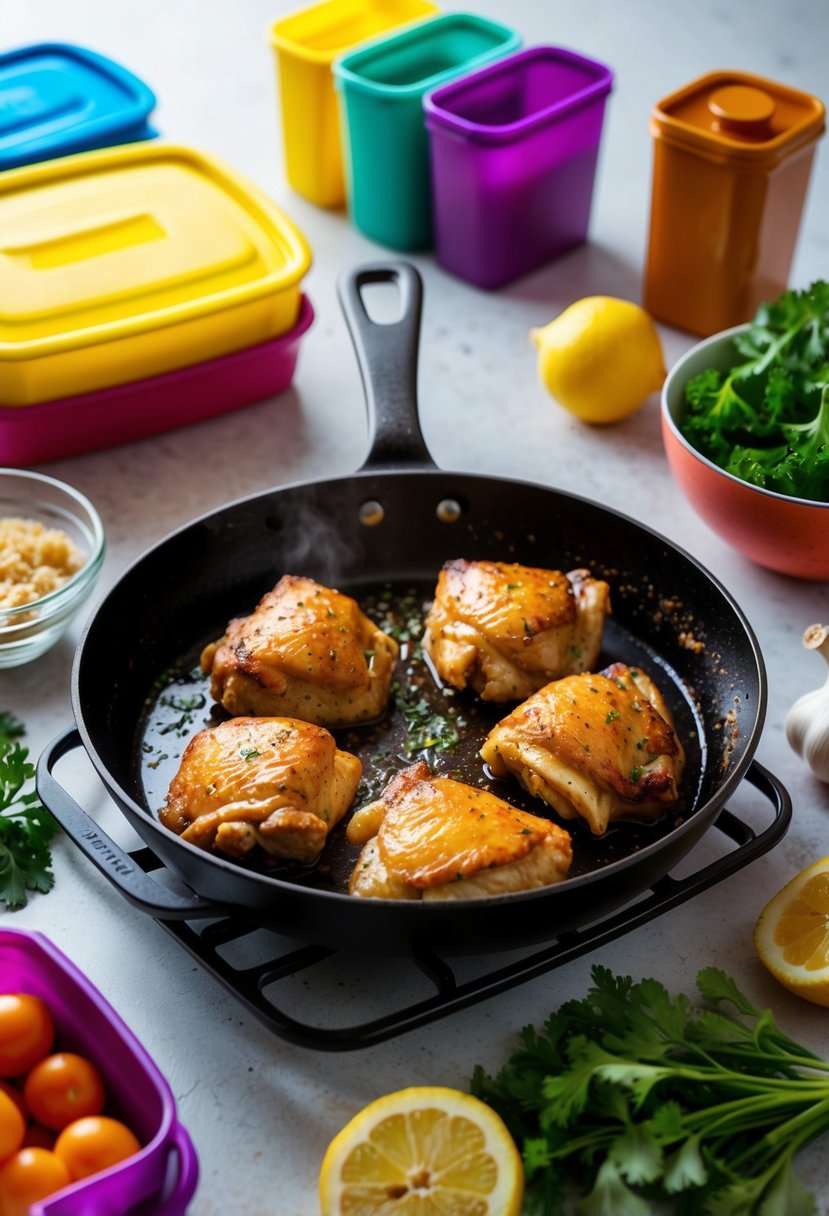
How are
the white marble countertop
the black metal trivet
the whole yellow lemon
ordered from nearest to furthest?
the black metal trivet
the white marble countertop
the whole yellow lemon

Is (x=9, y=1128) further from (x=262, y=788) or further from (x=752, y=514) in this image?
(x=752, y=514)

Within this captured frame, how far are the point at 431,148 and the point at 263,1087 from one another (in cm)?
221

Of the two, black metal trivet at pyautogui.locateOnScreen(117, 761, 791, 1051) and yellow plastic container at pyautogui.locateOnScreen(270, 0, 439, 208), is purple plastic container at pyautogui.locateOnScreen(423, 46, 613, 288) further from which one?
black metal trivet at pyautogui.locateOnScreen(117, 761, 791, 1051)

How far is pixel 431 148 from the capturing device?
3092 mm

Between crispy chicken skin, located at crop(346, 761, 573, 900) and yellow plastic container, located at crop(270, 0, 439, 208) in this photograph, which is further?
yellow plastic container, located at crop(270, 0, 439, 208)

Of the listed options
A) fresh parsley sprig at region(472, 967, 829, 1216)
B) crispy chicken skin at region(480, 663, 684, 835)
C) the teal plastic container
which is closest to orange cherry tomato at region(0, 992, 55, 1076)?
fresh parsley sprig at region(472, 967, 829, 1216)

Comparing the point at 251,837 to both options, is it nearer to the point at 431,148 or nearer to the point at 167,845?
the point at 167,845

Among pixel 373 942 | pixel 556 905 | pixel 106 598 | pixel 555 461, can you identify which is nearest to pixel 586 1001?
pixel 556 905

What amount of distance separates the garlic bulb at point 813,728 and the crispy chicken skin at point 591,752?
0.23 metres

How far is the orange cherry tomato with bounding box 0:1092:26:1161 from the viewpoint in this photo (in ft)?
4.78

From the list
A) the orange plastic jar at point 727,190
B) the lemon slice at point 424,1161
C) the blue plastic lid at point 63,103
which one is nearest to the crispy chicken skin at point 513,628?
the lemon slice at point 424,1161

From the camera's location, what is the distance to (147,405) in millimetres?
2777

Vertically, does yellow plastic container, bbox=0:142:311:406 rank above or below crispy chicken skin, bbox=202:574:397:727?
above

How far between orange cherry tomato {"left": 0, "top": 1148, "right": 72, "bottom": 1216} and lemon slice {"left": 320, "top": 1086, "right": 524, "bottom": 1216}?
0.29 meters
